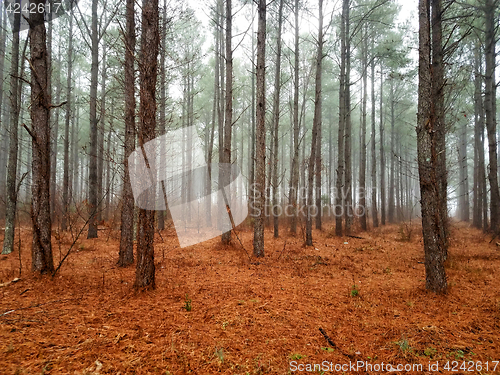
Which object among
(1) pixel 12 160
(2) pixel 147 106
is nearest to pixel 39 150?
(2) pixel 147 106

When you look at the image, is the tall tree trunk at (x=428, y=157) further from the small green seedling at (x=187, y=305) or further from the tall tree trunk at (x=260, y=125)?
the small green seedling at (x=187, y=305)

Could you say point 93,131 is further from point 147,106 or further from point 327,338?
point 327,338

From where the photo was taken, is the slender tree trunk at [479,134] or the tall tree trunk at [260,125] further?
the slender tree trunk at [479,134]

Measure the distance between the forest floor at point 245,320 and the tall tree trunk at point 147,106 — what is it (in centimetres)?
51

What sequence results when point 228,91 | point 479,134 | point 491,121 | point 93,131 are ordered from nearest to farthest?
point 228,91, point 93,131, point 491,121, point 479,134

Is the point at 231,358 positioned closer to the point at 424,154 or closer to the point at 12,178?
the point at 424,154

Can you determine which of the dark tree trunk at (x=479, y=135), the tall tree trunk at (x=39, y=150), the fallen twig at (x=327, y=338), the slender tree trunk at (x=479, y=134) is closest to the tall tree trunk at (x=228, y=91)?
the tall tree trunk at (x=39, y=150)

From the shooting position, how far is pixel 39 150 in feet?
14.3

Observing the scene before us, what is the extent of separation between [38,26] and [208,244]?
23.9ft

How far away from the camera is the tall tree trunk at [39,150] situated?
4.36 metres

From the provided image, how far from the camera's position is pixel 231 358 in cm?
234

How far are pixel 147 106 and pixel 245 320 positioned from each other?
3.53 metres

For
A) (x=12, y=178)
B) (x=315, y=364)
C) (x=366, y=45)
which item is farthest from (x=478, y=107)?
(x=12, y=178)

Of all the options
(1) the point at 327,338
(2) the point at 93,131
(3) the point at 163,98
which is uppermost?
(3) the point at 163,98
